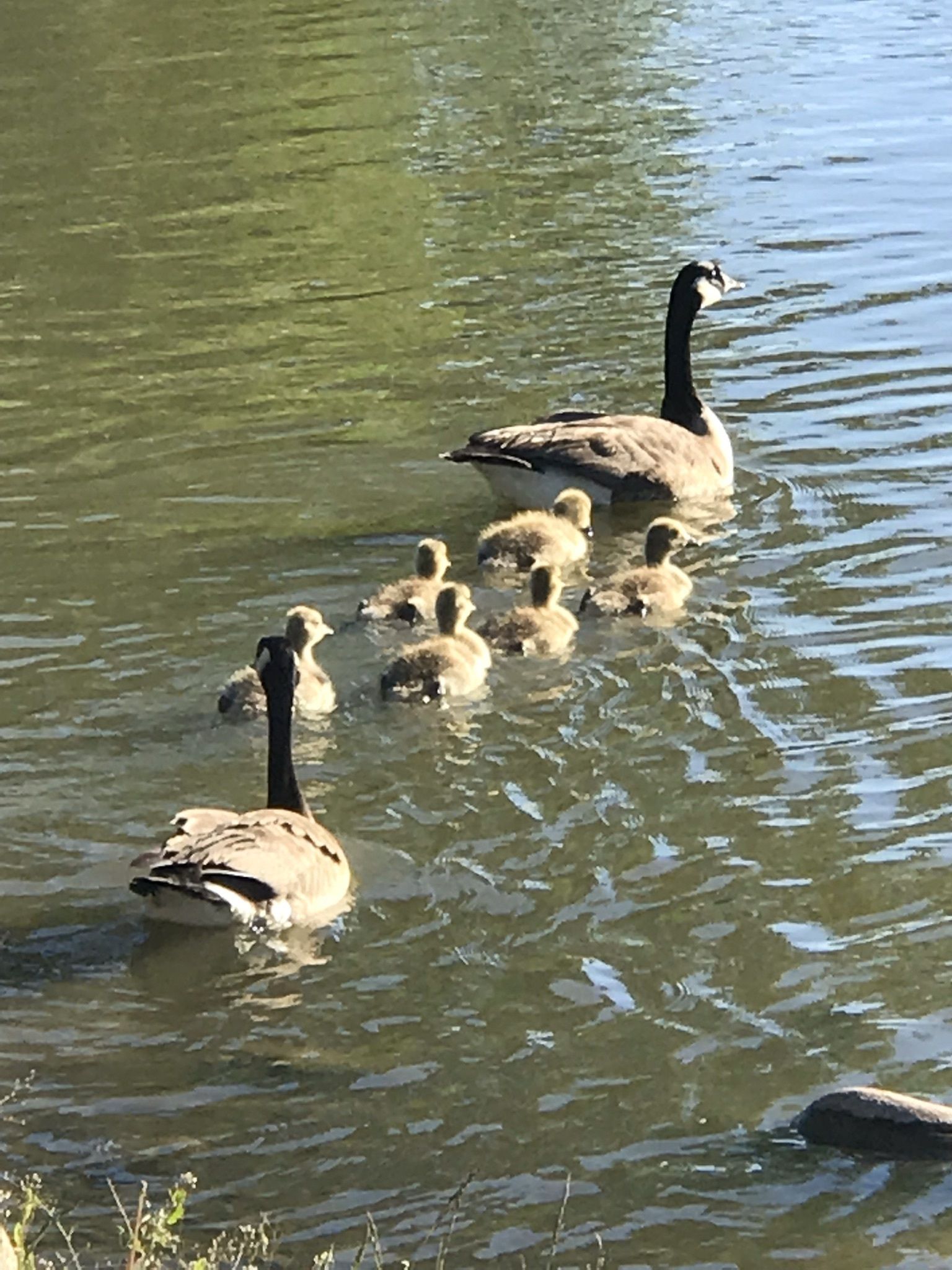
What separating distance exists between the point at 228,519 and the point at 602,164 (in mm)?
9582

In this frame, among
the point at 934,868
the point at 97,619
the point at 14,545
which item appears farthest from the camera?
the point at 14,545

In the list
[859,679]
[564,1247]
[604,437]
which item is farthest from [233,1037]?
[604,437]

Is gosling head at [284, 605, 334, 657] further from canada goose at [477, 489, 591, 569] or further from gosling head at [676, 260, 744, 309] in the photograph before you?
gosling head at [676, 260, 744, 309]

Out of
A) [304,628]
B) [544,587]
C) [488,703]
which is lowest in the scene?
[488,703]

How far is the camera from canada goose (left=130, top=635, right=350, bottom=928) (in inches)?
332

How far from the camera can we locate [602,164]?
22.0 m

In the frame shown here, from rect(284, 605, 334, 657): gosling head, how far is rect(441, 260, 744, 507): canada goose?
280 centimetres

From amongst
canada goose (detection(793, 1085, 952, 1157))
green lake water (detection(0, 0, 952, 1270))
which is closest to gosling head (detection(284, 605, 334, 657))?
green lake water (detection(0, 0, 952, 1270))

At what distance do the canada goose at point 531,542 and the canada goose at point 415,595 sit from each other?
642 millimetres

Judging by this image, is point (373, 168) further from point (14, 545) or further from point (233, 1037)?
point (233, 1037)

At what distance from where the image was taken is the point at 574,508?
1363 cm

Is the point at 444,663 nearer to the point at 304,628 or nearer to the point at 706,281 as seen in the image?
the point at 304,628

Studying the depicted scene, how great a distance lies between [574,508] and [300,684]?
11.2 feet

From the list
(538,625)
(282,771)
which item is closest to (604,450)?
(538,625)
